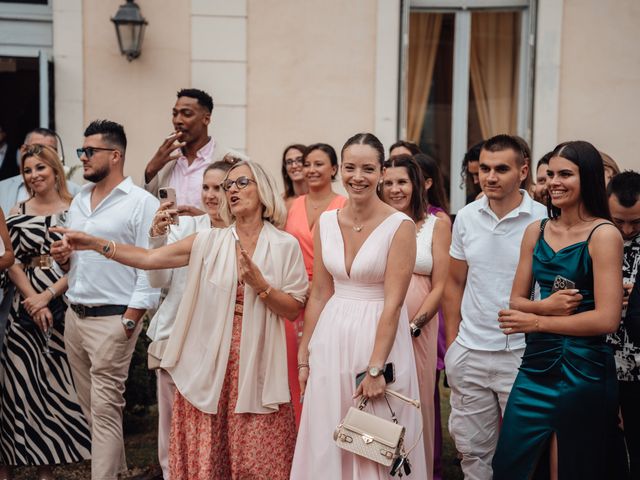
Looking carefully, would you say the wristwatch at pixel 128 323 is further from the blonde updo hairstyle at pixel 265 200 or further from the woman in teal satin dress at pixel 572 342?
the woman in teal satin dress at pixel 572 342

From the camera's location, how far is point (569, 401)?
145 inches

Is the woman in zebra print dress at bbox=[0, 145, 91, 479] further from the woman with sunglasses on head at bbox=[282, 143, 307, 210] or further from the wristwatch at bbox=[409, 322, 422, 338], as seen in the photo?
the wristwatch at bbox=[409, 322, 422, 338]

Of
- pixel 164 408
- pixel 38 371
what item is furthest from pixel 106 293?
pixel 38 371

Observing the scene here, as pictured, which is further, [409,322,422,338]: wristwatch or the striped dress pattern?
the striped dress pattern

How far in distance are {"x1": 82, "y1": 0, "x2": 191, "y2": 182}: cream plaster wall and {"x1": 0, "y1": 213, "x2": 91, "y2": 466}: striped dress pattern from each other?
2.70 metres

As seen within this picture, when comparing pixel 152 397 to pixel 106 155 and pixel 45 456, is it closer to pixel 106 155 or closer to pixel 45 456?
pixel 45 456

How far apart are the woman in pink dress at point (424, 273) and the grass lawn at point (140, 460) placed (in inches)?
29.8

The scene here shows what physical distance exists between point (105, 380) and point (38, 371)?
730 millimetres

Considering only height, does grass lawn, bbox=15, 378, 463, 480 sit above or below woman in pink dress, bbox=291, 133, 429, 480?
below

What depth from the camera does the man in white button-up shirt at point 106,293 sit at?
5.13 metres

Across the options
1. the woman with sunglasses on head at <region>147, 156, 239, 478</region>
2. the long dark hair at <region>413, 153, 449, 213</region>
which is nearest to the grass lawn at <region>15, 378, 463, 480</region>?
the woman with sunglasses on head at <region>147, 156, 239, 478</region>

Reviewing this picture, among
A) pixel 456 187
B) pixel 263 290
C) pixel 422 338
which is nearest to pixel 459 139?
pixel 456 187

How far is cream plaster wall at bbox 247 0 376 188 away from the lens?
27.5ft

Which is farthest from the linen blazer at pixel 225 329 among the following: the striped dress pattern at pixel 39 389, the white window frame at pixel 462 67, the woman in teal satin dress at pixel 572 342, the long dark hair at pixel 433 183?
the white window frame at pixel 462 67
